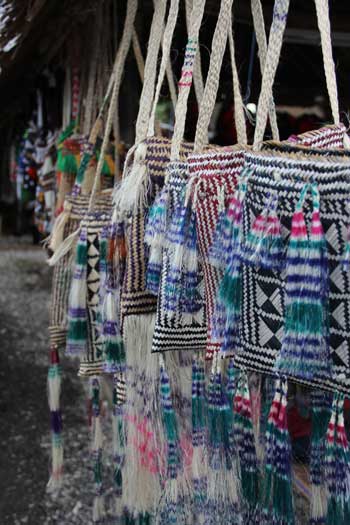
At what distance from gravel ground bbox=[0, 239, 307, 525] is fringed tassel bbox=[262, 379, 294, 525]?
1.82 feet

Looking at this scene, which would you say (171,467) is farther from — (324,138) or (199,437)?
(324,138)

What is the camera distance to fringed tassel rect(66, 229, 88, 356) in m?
1.60

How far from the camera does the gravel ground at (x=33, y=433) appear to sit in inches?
84.4

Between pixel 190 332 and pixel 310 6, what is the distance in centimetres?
135

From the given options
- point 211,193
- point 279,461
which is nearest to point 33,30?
point 211,193

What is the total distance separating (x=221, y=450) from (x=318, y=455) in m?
0.18

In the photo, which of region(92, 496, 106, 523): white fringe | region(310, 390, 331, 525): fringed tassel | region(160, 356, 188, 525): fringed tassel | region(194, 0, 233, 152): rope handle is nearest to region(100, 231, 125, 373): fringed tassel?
region(160, 356, 188, 525): fringed tassel

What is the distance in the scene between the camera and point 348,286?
2.48 ft

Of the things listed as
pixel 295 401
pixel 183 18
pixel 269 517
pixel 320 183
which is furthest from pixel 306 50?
pixel 269 517

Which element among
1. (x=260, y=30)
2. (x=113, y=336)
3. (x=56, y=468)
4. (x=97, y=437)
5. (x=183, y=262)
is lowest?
(x=56, y=468)

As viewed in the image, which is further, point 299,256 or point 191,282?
point 191,282

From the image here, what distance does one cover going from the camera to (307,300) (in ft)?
2.45

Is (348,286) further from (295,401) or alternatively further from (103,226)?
(295,401)

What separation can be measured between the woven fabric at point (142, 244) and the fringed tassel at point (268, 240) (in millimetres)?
407
